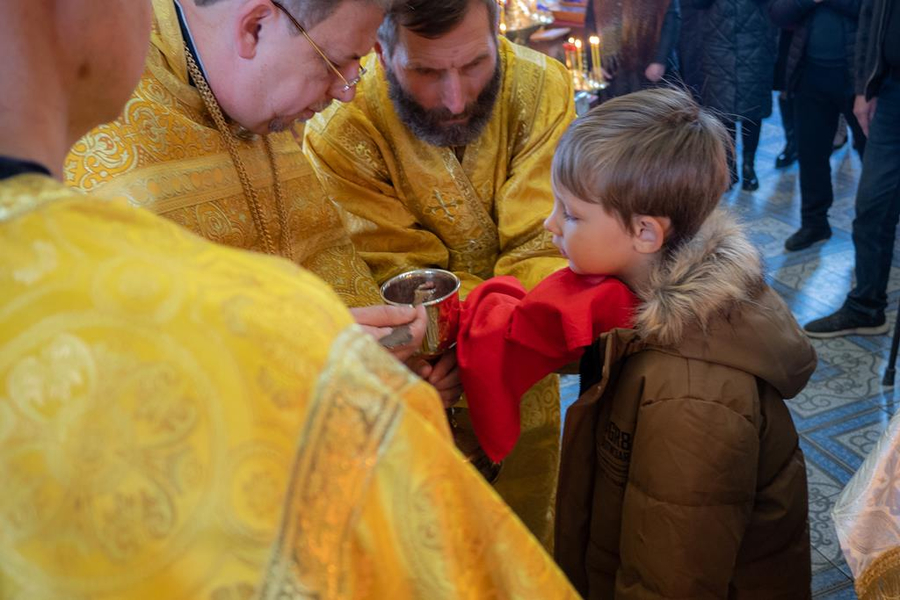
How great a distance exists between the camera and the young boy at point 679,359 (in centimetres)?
145

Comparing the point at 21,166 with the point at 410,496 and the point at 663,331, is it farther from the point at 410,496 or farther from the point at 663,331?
the point at 663,331

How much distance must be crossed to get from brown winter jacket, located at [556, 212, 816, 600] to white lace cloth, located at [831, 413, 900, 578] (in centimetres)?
17

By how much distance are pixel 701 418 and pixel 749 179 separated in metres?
4.87

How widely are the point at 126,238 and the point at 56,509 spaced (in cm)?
22

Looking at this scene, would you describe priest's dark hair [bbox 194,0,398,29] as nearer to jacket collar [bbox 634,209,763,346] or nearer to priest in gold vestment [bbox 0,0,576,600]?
jacket collar [bbox 634,209,763,346]

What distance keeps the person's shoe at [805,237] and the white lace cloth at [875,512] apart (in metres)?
3.66

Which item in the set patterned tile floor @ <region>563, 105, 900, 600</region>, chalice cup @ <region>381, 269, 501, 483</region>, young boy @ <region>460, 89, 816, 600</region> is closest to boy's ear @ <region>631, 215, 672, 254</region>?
young boy @ <region>460, 89, 816, 600</region>

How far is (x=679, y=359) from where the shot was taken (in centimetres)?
146

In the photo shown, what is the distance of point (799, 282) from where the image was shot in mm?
4434

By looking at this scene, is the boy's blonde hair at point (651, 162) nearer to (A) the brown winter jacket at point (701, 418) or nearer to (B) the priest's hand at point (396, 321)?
(A) the brown winter jacket at point (701, 418)

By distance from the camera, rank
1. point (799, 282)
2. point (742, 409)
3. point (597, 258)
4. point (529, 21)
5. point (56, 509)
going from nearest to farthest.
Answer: point (56, 509) → point (742, 409) → point (597, 258) → point (799, 282) → point (529, 21)

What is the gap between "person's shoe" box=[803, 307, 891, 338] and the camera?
3881 millimetres

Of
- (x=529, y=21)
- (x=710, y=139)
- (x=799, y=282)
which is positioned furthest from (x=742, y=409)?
(x=529, y=21)

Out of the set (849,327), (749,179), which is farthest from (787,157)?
(849,327)
